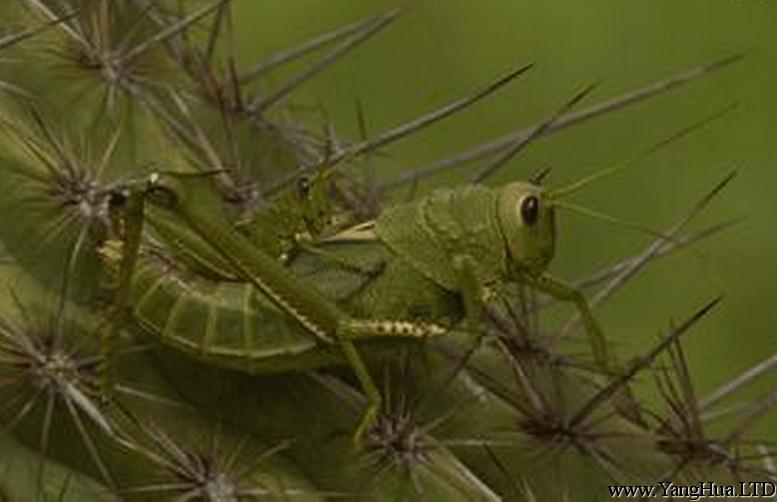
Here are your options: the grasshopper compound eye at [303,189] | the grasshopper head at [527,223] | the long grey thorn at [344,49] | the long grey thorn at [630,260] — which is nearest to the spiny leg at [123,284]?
the grasshopper compound eye at [303,189]

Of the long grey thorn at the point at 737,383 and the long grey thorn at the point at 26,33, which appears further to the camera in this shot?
the long grey thorn at the point at 737,383

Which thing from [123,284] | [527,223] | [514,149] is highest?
[514,149]

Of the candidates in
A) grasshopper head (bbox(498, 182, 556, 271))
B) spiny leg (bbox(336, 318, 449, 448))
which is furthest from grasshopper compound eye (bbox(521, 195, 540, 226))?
spiny leg (bbox(336, 318, 449, 448))

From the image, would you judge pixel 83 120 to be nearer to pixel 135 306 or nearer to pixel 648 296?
pixel 135 306

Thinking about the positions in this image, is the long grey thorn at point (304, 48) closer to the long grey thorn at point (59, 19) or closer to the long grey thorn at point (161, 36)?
the long grey thorn at point (161, 36)

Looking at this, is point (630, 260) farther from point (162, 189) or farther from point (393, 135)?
point (162, 189)

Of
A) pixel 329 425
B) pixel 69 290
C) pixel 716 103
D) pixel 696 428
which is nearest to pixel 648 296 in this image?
pixel 716 103

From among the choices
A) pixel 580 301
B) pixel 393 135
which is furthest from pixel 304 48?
pixel 580 301

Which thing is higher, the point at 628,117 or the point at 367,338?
the point at 628,117

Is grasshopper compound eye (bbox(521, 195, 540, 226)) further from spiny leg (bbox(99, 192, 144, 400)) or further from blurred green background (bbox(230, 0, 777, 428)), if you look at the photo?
blurred green background (bbox(230, 0, 777, 428))
